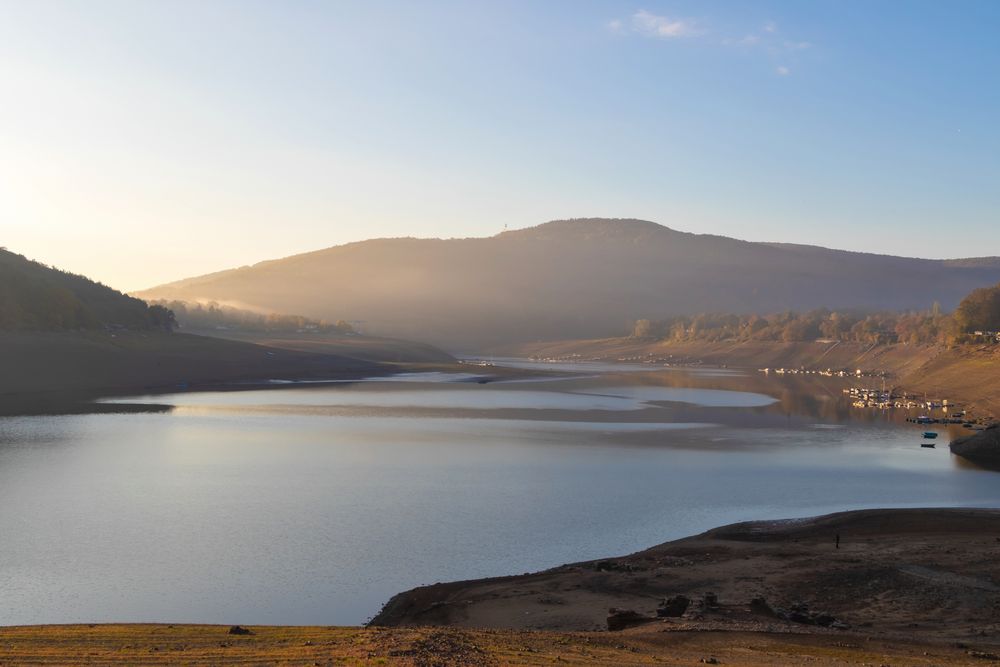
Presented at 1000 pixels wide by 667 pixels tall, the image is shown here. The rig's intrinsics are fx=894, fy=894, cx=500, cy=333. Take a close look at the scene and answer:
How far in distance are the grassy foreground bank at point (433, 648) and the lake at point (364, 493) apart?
12.2 ft

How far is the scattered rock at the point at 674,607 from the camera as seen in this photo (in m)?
16.4

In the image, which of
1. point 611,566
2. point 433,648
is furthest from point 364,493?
point 433,648

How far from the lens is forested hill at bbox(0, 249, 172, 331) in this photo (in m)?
85.1

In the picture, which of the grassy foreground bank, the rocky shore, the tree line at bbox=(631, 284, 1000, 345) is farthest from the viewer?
the tree line at bbox=(631, 284, 1000, 345)

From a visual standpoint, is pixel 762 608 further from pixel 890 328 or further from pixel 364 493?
pixel 890 328

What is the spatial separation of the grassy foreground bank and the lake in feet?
12.2

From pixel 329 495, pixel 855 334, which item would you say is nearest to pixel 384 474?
pixel 329 495

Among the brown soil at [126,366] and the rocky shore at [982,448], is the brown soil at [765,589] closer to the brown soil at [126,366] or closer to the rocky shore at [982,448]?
the rocky shore at [982,448]

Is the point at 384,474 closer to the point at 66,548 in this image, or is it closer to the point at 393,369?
the point at 66,548

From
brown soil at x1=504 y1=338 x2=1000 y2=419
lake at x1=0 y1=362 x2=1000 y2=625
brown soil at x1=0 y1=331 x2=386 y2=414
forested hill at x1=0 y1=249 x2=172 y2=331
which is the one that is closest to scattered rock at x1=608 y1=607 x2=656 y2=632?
lake at x1=0 y1=362 x2=1000 y2=625

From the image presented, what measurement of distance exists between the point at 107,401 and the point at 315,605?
53.7m

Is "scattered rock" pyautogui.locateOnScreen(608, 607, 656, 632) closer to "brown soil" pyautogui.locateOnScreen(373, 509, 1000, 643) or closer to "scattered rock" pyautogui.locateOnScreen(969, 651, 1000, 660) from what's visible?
"brown soil" pyautogui.locateOnScreen(373, 509, 1000, 643)

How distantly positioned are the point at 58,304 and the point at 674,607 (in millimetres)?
88162

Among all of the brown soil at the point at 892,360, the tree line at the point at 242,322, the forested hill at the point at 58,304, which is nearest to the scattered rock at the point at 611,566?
the brown soil at the point at 892,360
